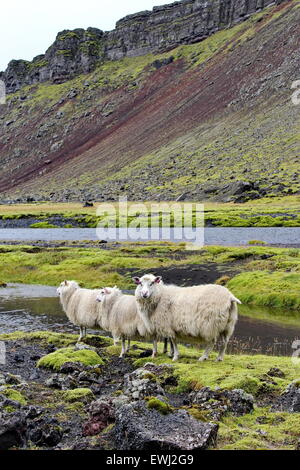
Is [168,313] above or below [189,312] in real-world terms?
below

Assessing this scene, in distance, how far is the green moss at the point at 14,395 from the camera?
11648 millimetres

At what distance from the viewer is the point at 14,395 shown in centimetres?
1184

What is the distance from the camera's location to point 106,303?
19.6m

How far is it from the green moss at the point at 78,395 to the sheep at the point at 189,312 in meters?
4.33

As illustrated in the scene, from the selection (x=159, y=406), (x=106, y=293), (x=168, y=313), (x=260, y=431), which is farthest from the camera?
(x=106, y=293)

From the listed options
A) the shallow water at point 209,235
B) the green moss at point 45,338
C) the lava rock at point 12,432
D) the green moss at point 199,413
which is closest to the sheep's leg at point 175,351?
the green moss at point 199,413

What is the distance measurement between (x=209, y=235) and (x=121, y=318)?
5188 centimetres

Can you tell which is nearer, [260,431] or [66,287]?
[260,431]

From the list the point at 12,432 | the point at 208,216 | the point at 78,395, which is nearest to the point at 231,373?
the point at 78,395

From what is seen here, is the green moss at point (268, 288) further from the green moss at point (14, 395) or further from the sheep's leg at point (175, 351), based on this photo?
the green moss at point (14, 395)

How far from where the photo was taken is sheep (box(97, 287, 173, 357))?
1767 centimetres

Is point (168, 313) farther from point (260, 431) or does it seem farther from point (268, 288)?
point (268, 288)
